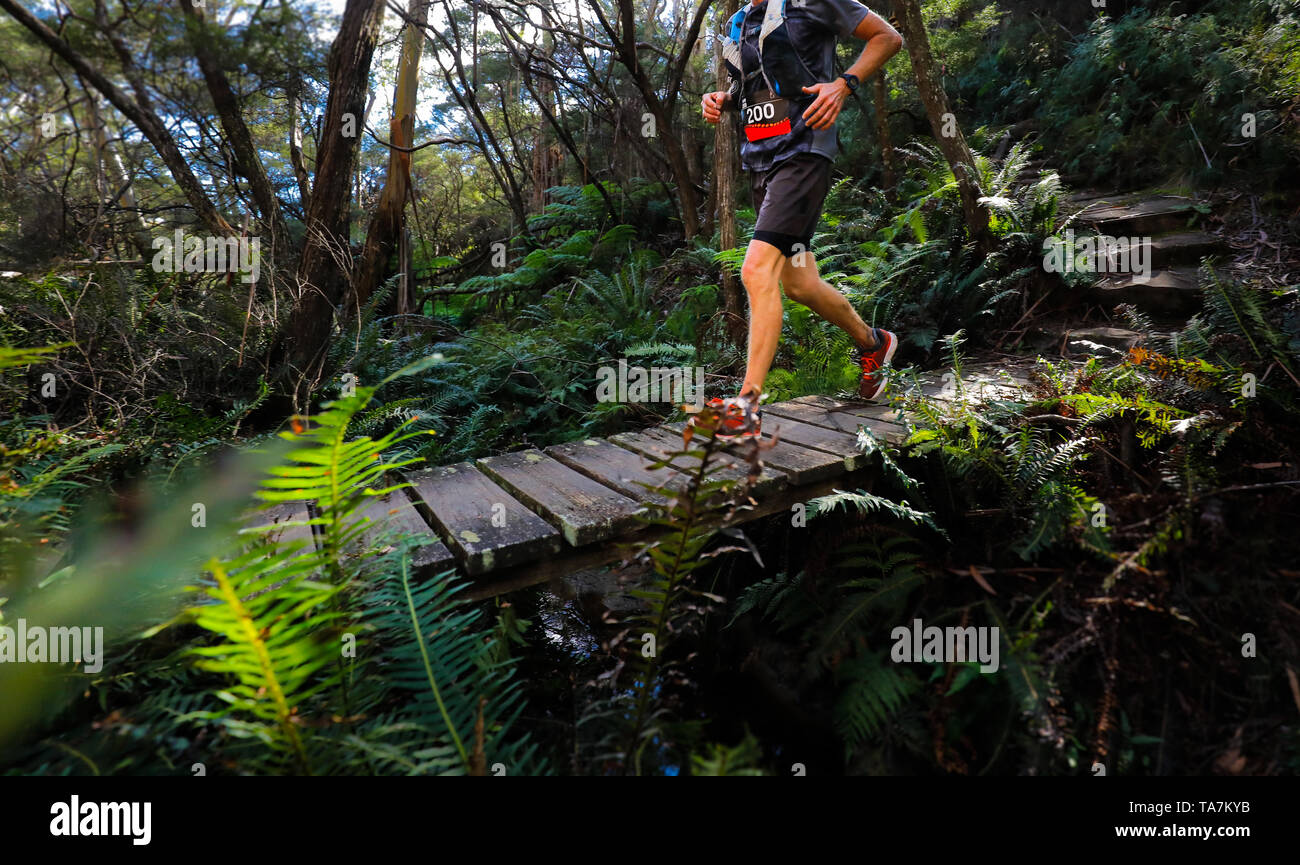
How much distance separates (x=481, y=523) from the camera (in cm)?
226

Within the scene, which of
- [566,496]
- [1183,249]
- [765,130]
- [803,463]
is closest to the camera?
[566,496]

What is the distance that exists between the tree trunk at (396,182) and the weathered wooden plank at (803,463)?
4838mm

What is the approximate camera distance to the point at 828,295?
11.6ft

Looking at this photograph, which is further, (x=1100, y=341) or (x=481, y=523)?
(x=1100, y=341)

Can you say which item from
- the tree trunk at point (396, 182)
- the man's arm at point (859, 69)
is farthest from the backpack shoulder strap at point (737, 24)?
the tree trunk at point (396, 182)

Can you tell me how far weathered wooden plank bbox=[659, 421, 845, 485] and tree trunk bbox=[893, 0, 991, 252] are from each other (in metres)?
3.13

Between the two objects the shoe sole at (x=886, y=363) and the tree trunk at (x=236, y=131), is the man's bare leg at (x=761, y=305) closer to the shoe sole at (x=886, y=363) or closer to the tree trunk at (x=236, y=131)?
the shoe sole at (x=886, y=363)

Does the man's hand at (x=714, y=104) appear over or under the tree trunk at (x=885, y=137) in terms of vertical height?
under

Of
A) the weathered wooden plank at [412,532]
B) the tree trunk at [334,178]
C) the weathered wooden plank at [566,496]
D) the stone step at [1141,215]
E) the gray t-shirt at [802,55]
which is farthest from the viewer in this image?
the stone step at [1141,215]

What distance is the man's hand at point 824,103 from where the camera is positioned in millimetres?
2990

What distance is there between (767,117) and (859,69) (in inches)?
21.3

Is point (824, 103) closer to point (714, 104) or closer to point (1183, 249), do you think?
point (714, 104)

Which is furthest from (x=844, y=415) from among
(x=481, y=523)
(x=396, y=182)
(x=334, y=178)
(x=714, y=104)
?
(x=396, y=182)

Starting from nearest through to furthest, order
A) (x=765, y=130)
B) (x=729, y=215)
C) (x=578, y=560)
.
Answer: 1. (x=578, y=560)
2. (x=765, y=130)
3. (x=729, y=215)
